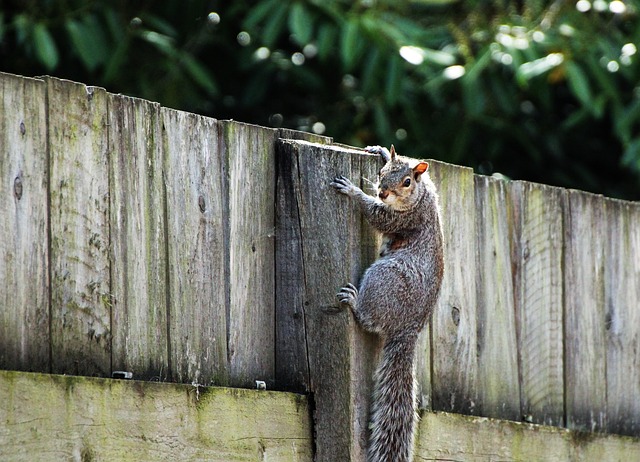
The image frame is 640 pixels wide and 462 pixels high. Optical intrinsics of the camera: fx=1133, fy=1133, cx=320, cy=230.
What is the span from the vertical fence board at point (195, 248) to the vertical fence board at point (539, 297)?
4.11 ft

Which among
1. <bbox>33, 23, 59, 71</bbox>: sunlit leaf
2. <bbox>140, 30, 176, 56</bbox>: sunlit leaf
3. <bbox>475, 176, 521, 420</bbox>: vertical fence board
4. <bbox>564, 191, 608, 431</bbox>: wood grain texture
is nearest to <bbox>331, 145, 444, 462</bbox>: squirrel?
<bbox>475, 176, 521, 420</bbox>: vertical fence board

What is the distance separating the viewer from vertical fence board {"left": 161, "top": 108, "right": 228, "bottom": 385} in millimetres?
2676

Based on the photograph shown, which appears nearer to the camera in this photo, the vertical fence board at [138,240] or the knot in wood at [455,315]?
the vertical fence board at [138,240]

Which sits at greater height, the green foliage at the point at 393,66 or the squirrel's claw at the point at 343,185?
the green foliage at the point at 393,66

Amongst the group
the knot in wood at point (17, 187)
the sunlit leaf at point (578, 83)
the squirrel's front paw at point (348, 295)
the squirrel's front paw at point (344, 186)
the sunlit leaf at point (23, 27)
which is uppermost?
the sunlit leaf at point (23, 27)

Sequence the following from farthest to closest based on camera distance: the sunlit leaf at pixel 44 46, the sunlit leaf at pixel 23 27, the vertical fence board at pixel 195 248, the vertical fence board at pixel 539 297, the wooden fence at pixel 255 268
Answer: the sunlit leaf at pixel 23 27 < the sunlit leaf at pixel 44 46 < the vertical fence board at pixel 539 297 < the vertical fence board at pixel 195 248 < the wooden fence at pixel 255 268

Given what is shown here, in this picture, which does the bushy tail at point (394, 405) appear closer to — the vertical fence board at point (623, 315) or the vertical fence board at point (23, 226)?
the vertical fence board at point (23, 226)

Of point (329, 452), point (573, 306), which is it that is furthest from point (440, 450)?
point (573, 306)

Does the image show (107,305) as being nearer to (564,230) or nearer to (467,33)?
(564,230)

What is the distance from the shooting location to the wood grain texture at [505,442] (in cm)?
321

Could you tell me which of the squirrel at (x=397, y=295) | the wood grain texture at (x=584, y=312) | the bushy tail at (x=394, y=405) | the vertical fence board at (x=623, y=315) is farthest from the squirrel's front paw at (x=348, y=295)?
the vertical fence board at (x=623, y=315)

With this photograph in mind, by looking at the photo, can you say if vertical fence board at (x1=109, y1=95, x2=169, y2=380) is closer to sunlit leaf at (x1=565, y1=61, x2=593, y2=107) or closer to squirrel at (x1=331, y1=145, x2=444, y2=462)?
squirrel at (x1=331, y1=145, x2=444, y2=462)

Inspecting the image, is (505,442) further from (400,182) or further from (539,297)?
(400,182)

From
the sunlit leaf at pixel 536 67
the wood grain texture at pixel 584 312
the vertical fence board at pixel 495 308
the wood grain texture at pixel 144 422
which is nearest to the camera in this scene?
the wood grain texture at pixel 144 422
